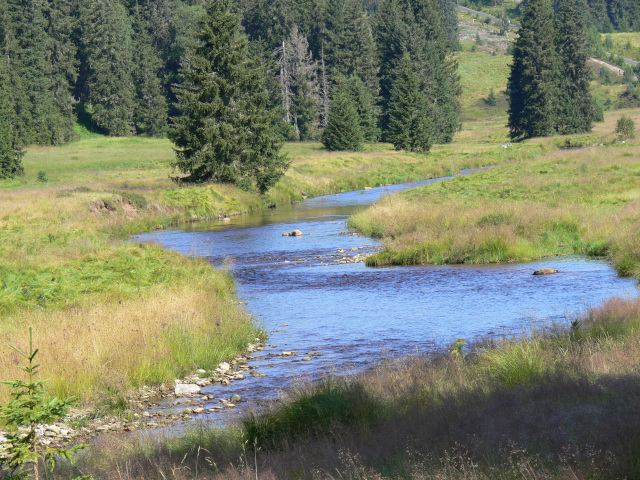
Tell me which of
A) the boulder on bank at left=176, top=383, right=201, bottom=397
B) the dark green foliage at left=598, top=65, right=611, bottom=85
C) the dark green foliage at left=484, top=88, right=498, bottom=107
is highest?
the dark green foliage at left=598, top=65, right=611, bottom=85

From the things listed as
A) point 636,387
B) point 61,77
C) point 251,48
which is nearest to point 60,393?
point 636,387

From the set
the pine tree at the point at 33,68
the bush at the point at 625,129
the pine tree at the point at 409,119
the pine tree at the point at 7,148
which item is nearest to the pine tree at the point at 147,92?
the pine tree at the point at 33,68

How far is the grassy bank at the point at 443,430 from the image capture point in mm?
6105

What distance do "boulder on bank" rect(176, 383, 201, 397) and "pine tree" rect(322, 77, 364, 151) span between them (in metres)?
61.1

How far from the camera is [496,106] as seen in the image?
15600cm

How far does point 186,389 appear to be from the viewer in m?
12.3

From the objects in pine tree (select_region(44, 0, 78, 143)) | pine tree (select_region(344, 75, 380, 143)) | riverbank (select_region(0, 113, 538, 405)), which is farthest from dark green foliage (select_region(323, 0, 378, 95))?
riverbank (select_region(0, 113, 538, 405))

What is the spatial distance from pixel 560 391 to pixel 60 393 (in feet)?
24.4

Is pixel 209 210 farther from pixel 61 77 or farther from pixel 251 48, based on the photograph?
pixel 61 77

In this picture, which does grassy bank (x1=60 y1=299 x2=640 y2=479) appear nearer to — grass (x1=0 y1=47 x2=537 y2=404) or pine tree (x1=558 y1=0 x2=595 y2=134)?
grass (x1=0 y1=47 x2=537 y2=404)

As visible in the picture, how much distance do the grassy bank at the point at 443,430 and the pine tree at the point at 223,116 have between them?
36.1 metres

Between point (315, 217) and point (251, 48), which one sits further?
point (251, 48)

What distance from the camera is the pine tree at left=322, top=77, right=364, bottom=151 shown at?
2830 inches

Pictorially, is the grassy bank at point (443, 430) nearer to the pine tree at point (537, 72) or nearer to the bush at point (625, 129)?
the bush at point (625, 129)
